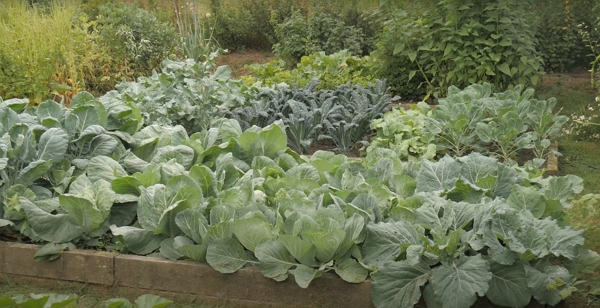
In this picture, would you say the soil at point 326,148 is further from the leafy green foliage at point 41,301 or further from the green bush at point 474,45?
the leafy green foliage at point 41,301

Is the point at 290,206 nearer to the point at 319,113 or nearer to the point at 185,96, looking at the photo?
the point at 319,113

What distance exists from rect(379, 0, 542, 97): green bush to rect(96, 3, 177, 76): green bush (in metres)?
3.67

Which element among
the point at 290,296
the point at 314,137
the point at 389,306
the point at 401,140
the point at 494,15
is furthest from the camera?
the point at 494,15

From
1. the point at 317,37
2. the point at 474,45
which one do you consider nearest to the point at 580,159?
the point at 474,45

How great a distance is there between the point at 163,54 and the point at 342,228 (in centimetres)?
714

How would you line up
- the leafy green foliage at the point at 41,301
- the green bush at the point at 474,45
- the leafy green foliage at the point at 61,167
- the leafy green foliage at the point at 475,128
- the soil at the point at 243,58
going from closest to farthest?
the leafy green foliage at the point at 41,301
the leafy green foliage at the point at 61,167
the leafy green foliage at the point at 475,128
the green bush at the point at 474,45
the soil at the point at 243,58

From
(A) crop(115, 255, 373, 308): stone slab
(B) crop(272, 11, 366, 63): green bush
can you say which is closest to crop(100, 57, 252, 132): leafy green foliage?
(A) crop(115, 255, 373, 308): stone slab

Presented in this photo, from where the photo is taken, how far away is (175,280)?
13.0ft

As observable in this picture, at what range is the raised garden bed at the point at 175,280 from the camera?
3.73m

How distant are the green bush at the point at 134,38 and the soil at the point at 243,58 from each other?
4.70ft

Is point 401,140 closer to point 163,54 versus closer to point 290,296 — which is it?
point 290,296

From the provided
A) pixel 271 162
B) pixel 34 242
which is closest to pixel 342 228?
pixel 271 162

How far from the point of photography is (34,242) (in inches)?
A: 171

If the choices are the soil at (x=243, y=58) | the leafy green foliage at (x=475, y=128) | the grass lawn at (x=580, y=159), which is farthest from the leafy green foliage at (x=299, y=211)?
the soil at (x=243, y=58)
